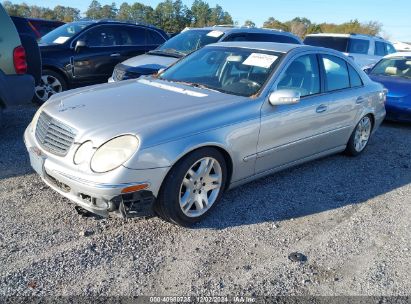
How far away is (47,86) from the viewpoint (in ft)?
25.1

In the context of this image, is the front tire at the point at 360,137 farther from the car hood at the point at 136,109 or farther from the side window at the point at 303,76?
the car hood at the point at 136,109

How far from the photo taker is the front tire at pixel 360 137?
214 inches

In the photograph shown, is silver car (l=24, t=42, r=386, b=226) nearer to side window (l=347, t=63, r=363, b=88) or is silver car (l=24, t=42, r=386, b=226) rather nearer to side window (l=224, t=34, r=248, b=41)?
side window (l=347, t=63, r=363, b=88)

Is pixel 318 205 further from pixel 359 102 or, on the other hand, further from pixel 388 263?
pixel 359 102

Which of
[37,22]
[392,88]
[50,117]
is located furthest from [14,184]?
[37,22]

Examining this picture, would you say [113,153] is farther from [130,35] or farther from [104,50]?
[130,35]

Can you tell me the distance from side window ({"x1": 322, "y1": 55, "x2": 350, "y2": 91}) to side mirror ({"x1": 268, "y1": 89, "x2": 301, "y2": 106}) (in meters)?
1.03

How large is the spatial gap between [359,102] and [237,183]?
2.36 metres

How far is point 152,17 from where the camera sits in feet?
206

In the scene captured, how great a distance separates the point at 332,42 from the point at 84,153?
12.1 m


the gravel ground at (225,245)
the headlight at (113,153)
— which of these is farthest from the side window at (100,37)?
the headlight at (113,153)

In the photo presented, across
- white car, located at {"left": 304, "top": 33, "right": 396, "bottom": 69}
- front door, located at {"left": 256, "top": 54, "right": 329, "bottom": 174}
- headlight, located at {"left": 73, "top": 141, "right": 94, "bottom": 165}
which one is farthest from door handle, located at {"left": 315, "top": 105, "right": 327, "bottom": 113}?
white car, located at {"left": 304, "top": 33, "right": 396, "bottom": 69}

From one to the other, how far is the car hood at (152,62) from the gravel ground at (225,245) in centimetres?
331

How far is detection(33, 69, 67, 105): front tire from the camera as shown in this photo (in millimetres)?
7539
